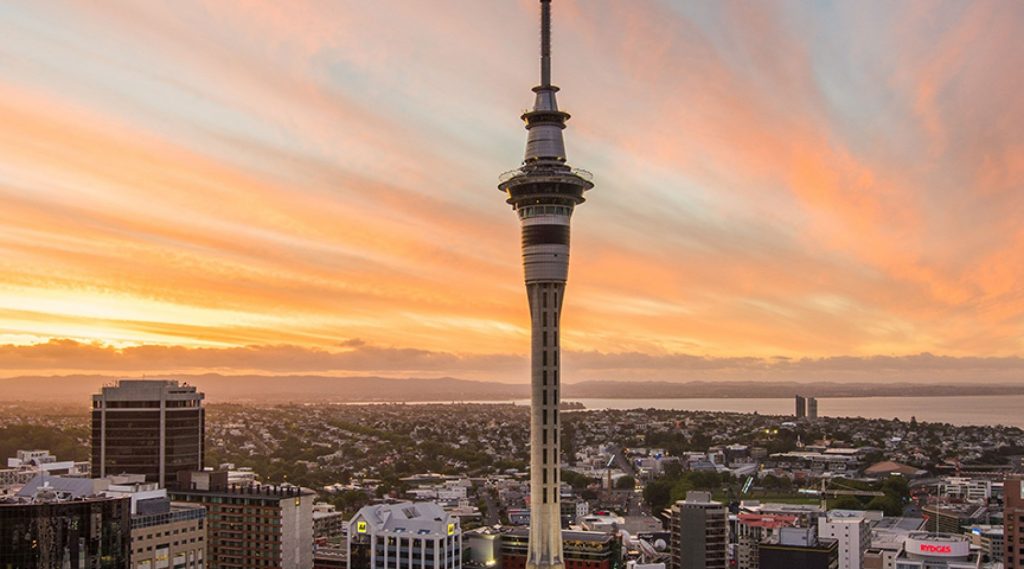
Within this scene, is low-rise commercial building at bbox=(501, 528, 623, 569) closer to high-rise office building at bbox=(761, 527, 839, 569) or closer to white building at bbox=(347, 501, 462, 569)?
white building at bbox=(347, 501, 462, 569)

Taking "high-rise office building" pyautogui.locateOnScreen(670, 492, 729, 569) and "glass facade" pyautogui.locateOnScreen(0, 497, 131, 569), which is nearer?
"glass facade" pyautogui.locateOnScreen(0, 497, 131, 569)

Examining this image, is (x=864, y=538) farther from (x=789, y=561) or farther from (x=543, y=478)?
(x=543, y=478)

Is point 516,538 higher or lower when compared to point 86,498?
lower

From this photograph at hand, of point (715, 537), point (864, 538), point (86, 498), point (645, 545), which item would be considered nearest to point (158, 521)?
point (86, 498)

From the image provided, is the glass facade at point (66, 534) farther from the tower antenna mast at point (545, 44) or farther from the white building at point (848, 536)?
the white building at point (848, 536)

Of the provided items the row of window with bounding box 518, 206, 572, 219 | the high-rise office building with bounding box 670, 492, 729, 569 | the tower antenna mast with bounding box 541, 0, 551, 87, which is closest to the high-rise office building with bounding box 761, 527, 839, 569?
the high-rise office building with bounding box 670, 492, 729, 569

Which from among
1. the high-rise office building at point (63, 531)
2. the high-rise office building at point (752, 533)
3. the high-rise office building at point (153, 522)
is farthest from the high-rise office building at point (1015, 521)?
the high-rise office building at point (63, 531)
